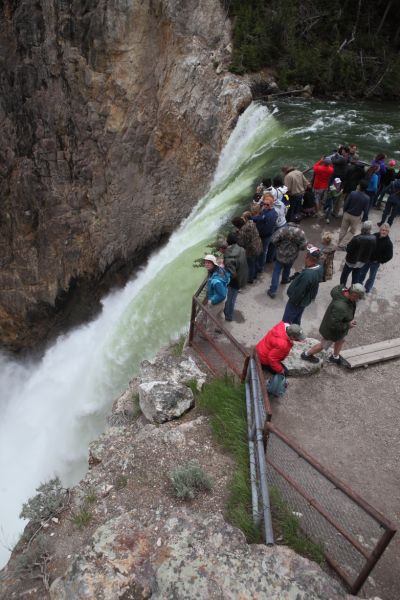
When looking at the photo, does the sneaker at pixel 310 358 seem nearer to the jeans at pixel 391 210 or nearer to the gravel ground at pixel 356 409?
the gravel ground at pixel 356 409

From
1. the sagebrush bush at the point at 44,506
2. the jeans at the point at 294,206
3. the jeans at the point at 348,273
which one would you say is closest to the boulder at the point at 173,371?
the sagebrush bush at the point at 44,506

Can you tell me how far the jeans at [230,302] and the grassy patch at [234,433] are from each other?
1.35 metres

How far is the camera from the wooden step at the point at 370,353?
6052mm

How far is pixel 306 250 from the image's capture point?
685 cm

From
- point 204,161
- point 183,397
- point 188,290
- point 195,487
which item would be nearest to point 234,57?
point 204,161

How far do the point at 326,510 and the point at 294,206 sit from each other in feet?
21.4

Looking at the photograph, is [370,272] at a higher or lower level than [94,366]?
higher

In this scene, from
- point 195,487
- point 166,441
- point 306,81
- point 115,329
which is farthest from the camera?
point 306,81

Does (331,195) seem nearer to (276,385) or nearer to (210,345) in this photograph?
(210,345)

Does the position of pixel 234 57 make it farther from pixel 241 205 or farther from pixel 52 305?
pixel 52 305

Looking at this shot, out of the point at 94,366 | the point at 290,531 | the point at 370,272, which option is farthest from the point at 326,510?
the point at 94,366

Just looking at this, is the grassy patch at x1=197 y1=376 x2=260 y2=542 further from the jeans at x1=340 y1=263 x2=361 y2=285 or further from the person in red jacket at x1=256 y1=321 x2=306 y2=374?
the jeans at x1=340 y1=263 x2=361 y2=285

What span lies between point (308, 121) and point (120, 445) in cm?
1373

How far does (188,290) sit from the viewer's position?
356 inches
